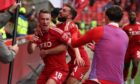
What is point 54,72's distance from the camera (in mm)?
8898

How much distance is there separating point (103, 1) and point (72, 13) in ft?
65.7

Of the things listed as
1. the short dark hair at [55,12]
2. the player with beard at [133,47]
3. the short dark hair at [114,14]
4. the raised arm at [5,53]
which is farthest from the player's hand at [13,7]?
the player with beard at [133,47]

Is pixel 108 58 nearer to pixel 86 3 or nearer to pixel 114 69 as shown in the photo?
pixel 114 69

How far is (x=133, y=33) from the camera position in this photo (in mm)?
13805

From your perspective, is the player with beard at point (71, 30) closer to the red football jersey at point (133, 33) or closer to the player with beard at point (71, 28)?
the player with beard at point (71, 28)

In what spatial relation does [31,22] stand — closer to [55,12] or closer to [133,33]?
[133,33]

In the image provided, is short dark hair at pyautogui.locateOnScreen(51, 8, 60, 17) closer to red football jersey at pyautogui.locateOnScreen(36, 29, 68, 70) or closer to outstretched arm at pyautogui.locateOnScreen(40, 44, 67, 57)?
red football jersey at pyautogui.locateOnScreen(36, 29, 68, 70)

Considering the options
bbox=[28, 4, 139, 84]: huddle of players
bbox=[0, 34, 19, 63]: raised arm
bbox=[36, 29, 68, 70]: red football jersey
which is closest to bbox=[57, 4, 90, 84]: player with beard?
bbox=[28, 4, 139, 84]: huddle of players

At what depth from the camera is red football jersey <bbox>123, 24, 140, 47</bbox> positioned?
544 inches

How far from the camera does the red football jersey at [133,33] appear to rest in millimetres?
13812

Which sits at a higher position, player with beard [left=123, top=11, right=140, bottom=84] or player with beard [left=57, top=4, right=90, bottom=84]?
player with beard [left=57, top=4, right=90, bottom=84]

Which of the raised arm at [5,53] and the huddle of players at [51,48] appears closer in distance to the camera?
the raised arm at [5,53]

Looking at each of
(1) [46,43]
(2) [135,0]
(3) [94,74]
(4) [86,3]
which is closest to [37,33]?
(1) [46,43]

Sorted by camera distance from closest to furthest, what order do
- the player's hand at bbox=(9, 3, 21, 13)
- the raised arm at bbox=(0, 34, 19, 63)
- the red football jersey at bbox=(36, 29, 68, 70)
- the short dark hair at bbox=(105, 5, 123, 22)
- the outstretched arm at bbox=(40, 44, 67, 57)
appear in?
the raised arm at bbox=(0, 34, 19, 63)
the player's hand at bbox=(9, 3, 21, 13)
the short dark hair at bbox=(105, 5, 123, 22)
the outstretched arm at bbox=(40, 44, 67, 57)
the red football jersey at bbox=(36, 29, 68, 70)
